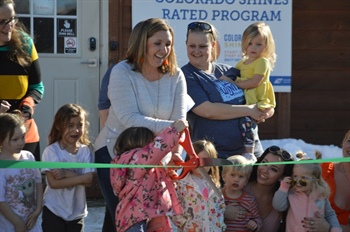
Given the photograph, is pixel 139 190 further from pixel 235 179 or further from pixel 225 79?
pixel 225 79

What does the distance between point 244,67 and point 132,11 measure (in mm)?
2986

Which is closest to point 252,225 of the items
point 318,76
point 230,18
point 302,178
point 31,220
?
point 302,178

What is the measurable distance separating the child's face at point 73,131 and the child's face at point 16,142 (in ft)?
1.38

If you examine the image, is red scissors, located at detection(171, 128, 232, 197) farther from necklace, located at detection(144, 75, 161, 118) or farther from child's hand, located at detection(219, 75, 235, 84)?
child's hand, located at detection(219, 75, 235, 84)

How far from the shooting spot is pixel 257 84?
6105 millimetres

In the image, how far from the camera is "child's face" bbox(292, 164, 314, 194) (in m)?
5.70

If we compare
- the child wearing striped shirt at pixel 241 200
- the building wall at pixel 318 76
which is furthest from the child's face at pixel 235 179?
the building wall at pixel 318 76

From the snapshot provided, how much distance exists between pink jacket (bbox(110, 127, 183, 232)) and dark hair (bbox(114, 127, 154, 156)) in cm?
5

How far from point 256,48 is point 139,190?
5.44 ft

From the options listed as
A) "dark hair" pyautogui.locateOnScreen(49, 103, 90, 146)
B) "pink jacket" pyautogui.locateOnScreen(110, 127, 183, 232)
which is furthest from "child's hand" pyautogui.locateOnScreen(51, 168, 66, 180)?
"pink jacket" pyautogui.locateOnScreen(110, 127, 183, 232)

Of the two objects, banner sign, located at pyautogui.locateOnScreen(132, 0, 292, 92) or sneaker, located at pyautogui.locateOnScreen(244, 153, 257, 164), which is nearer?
sneaker, located at pyautogui.locateOnScreen(244, 153, 257, 164)

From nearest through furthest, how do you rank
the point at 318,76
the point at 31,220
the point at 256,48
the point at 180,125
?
the point at 180,125 < the point at 31,220 < the point at 256,48 < the point at 318,76

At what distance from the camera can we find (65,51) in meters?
9.12

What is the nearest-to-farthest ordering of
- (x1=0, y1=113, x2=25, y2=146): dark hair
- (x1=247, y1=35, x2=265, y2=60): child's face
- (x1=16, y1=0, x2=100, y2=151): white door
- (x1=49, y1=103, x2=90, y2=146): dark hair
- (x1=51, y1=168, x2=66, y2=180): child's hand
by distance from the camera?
(x1=0, y1=113, x2=25, y2=146): dark hair
(x1=51, y1=168, x2=66, y2=180): child's hand
(x1=49, y1=103, x2=90, y2=146): dark hair
(x1=247, y1=35, x2=265, y2=60): child's face
(x1=16, y1=0, x2=100, y2=151): white door
